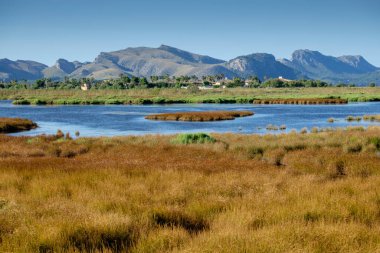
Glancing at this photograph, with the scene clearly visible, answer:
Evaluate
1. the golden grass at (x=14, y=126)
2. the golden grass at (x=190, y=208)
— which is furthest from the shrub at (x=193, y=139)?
the golden grass at (x=14, y=126)

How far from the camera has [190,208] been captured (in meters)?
9.81

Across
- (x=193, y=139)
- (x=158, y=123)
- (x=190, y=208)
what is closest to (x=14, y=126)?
(x=158, y=123)

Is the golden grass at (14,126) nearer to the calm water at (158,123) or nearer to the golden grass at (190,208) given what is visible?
the calm water at (158,123)

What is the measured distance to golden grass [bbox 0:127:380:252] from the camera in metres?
7.09

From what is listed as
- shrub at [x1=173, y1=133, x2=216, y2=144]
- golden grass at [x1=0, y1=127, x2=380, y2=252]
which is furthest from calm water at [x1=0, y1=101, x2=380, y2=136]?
golden grass at [x1=0, y1=127, x2=380, y2=252]

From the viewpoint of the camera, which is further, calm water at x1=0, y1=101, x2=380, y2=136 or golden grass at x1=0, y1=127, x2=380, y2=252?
calm water at x1=0, y1=101, x2=380, y2=136

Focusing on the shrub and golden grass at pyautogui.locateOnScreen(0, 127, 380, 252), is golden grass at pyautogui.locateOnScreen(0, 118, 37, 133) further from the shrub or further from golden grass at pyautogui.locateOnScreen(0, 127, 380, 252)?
golden grass at pyautogui.locateOnScreen(0, 127, 380, 252)

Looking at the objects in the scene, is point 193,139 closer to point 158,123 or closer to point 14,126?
point 158,123

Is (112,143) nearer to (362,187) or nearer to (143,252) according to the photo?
(362,187)

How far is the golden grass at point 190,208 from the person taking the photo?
7086 millimetres

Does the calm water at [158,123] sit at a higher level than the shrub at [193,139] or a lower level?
lower

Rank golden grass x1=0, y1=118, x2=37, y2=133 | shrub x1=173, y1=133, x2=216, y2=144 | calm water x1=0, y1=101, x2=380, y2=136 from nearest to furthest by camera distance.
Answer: shrub x1=173, y1=133, x2=216, y2=144
calm water x1=0, y1=101, x2=380, y2=136
golden grass x1=0, y1=118, x2=37, y2=133

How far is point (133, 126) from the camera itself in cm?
5412

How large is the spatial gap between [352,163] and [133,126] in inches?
1498
